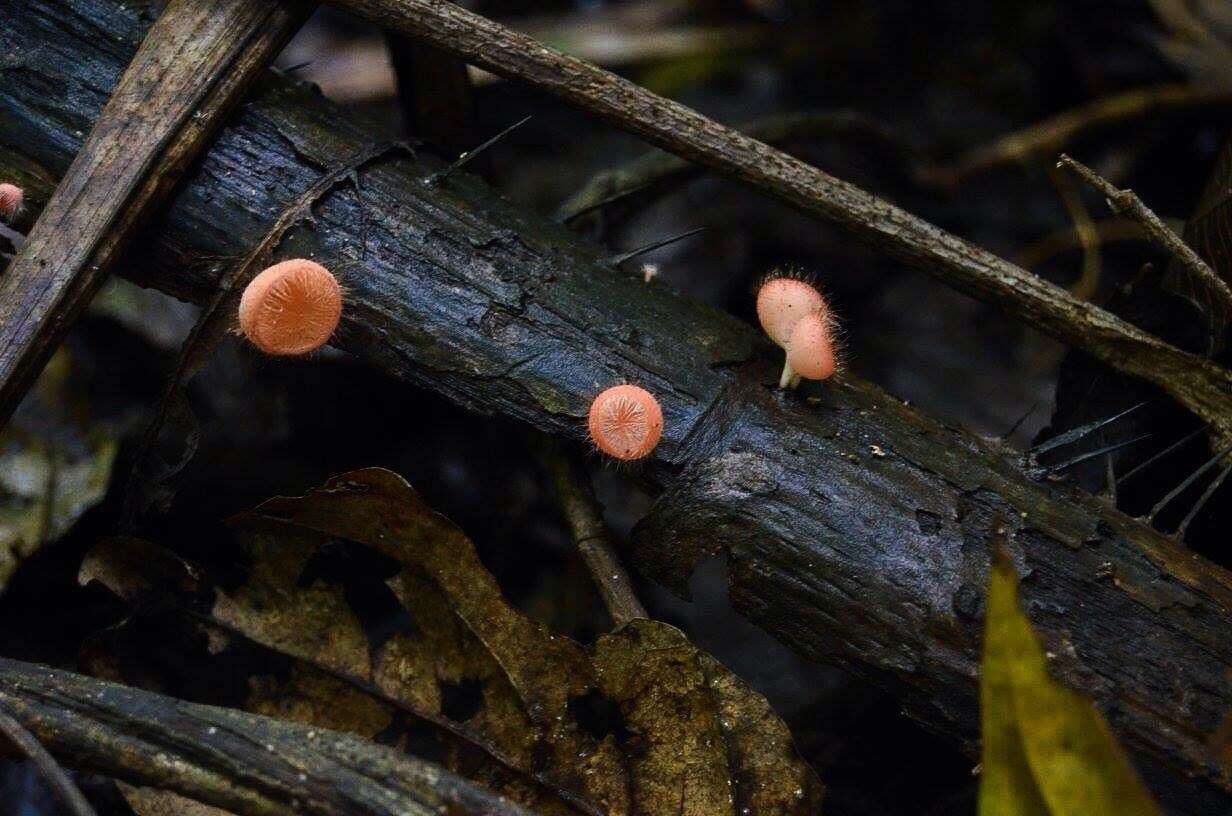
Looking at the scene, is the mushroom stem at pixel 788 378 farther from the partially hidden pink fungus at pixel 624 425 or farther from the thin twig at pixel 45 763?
the thin twig at pixel 45 763

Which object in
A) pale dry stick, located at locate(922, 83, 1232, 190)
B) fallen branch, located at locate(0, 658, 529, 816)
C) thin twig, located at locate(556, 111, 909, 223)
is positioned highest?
pale dry stick, located at locate(922, 83, 1232, 190)

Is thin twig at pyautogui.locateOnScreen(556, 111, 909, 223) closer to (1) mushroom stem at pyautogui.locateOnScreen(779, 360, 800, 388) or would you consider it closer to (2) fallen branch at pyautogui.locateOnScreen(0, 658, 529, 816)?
(1) mushroom stem at pyautogui.locateOnScreen(779, 360, 800, 388)

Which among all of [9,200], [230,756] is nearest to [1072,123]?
[9,200]

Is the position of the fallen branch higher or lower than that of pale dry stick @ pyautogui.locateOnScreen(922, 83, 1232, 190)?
lower

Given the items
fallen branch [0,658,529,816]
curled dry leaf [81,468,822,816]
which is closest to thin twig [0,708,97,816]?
fallen branch [0,658,529,816]

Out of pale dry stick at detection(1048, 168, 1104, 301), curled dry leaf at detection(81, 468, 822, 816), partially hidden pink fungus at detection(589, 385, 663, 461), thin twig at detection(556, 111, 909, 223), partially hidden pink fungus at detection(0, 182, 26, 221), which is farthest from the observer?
pale dry stick at detection(1048, 168, 1104, 301)

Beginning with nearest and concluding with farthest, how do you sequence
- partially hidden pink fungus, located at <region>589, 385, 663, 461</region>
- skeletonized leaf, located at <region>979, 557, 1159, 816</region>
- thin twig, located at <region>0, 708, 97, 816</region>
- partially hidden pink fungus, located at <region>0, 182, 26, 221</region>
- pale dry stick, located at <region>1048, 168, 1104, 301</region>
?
skeletonized leaf, located at <region>979, 557, 1159, 816</region>
thin twig, located at <region>0, 708, 97, 816</region>
partially hidden pink fungus, located at <region>589, 385, 663, 461</region>
partially hidden pink fungus, located at <region>0, 182, 26, 221</region>
pale dry stick, located at <region>1048, 168, 1104, 301</region>

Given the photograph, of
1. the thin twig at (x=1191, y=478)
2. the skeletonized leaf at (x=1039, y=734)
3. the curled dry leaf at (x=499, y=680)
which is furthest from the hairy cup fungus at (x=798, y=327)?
the skeletonized leaf at (x=1039, y=734)
